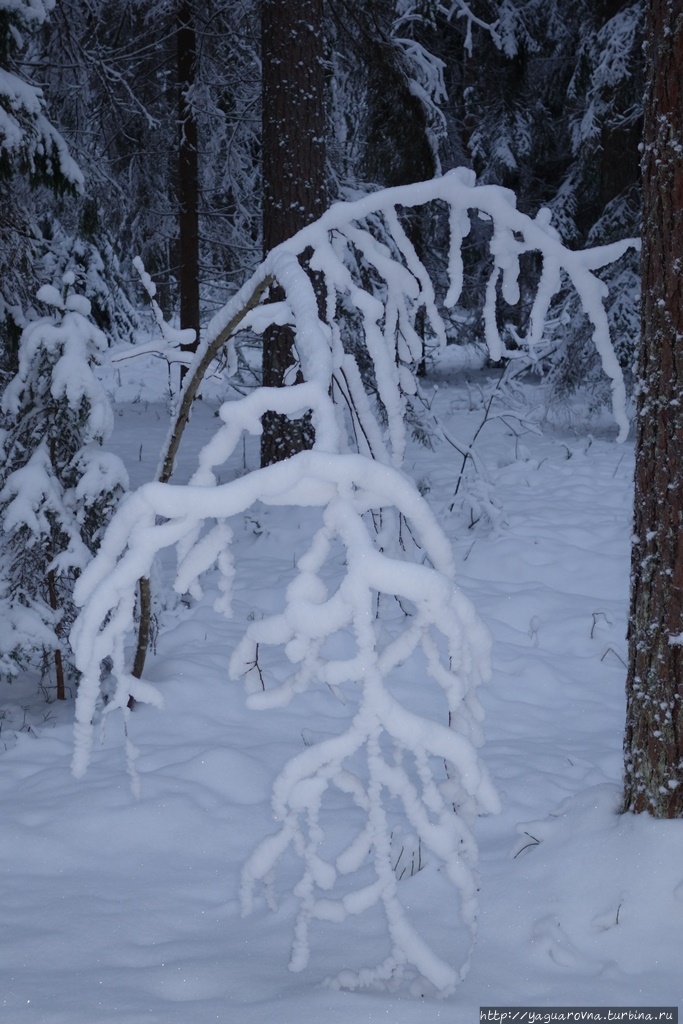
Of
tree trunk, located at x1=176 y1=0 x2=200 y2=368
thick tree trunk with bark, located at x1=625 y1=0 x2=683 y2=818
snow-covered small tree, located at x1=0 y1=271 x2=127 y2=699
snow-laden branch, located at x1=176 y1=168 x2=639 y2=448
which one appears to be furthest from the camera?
tree trunk, located at x1=176 y1=0 x2=200 y2=368

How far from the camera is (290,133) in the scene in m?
6.72

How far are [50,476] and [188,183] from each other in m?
8.08

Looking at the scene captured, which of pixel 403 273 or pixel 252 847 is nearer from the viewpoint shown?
pixel 403 273

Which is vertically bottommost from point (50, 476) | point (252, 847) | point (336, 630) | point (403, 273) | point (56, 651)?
point (252, 847)

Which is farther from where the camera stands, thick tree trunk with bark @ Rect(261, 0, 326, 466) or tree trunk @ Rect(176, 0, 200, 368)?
tree trunk @ Rect(176, 0, 200, 368)

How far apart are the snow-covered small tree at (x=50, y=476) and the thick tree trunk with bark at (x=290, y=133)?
7.86 ft

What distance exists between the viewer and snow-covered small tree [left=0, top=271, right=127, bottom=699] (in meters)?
4.23

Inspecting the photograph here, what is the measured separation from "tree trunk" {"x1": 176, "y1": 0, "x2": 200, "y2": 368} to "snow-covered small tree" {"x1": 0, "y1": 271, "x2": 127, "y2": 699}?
6.53 metres

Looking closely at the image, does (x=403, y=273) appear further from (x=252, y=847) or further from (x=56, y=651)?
(x=56, y=651)

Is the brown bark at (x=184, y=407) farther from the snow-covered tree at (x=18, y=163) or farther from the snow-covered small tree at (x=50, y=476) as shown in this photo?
the snow-covered tree at (x=18, y=163)

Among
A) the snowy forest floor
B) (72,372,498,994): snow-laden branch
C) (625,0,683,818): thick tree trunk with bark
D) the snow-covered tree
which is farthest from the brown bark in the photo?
the snow-covered tree

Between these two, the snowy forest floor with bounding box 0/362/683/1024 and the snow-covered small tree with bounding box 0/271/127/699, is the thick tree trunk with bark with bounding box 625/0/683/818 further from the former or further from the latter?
the snow-covered small tree with bounding box 0/271/127/699

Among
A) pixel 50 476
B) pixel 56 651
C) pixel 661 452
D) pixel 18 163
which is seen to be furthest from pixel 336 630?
pixel 18 163

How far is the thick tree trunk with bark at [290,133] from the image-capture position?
6.62 meters
